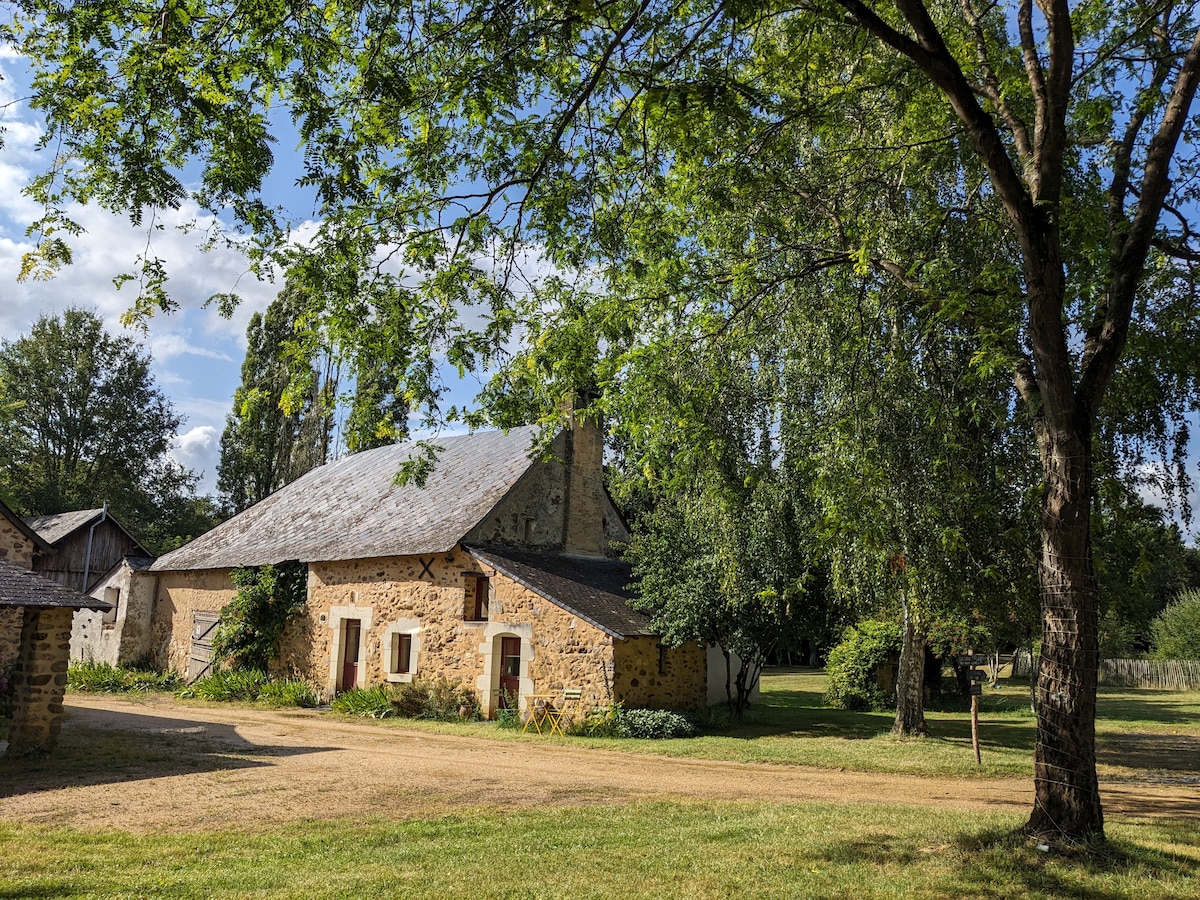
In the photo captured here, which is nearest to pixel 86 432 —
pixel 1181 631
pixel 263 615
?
pixel 263 615

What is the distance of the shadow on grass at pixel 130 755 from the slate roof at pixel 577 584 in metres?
4.80

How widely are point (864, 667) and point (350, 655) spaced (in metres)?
12.3

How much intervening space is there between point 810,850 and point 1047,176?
5438 millimetres

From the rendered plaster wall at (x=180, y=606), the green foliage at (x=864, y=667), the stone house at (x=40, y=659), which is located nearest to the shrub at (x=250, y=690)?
the rendered plaster wall at (x=180, y=606)

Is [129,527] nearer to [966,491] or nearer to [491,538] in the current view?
[491,538]

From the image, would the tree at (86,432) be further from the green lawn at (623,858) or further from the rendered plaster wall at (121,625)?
the green lawn at (623,858)

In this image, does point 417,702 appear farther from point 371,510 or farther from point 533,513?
point 371,510

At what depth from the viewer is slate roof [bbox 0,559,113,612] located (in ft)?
31.1

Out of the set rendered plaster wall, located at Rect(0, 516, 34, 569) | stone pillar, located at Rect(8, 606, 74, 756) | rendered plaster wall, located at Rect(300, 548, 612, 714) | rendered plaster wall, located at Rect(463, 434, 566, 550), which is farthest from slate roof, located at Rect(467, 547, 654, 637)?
rendered plaster wall, located at Rect(0, 516, 34, 569)

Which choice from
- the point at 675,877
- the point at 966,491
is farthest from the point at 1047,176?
the point at 675,877

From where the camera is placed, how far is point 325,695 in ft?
58.1

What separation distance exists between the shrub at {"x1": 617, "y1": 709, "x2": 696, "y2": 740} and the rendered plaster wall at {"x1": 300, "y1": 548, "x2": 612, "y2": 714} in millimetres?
579

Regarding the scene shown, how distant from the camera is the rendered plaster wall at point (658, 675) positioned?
47.4 ft

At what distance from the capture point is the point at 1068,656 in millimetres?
5875
